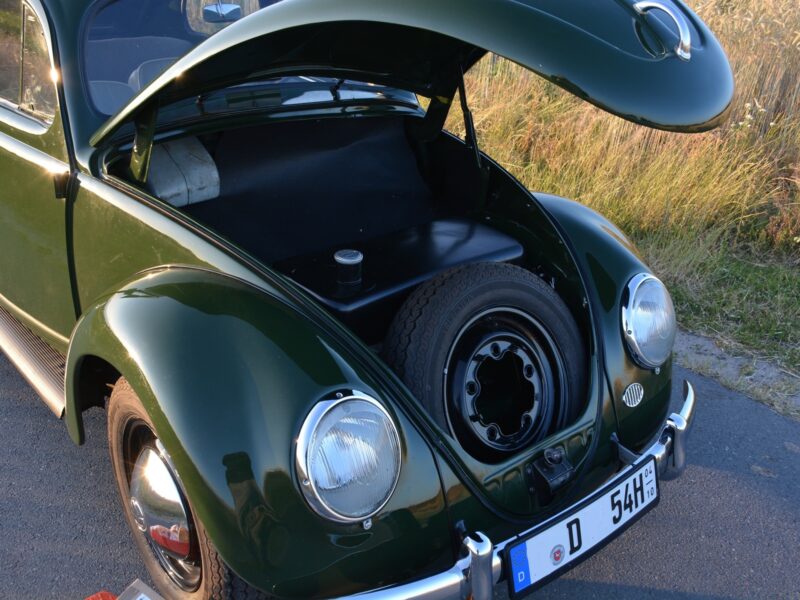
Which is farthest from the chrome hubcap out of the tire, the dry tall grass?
the dry tall grass

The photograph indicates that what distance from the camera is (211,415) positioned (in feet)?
5.67

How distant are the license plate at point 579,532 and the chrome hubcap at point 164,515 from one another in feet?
2.59

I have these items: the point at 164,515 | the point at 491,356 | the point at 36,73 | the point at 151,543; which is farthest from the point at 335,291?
the point at 36,73

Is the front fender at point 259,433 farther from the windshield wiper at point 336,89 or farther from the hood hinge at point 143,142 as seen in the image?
the windshield wiper at point 336,89

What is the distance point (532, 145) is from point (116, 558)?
13.0ft

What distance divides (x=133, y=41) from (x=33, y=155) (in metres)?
0.53

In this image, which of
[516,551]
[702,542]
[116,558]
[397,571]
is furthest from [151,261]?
[702,542]

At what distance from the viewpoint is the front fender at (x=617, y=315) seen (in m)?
2.29

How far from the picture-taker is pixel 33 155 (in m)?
2.65

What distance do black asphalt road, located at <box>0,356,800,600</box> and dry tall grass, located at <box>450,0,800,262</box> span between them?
185 cm

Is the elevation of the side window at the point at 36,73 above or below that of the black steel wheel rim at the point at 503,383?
above

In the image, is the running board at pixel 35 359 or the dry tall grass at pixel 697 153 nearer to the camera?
the running board at pixel 35 359

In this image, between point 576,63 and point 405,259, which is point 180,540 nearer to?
point 405,259

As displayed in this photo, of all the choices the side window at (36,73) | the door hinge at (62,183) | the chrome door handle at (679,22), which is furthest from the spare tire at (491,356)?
the side window at (36,73)
